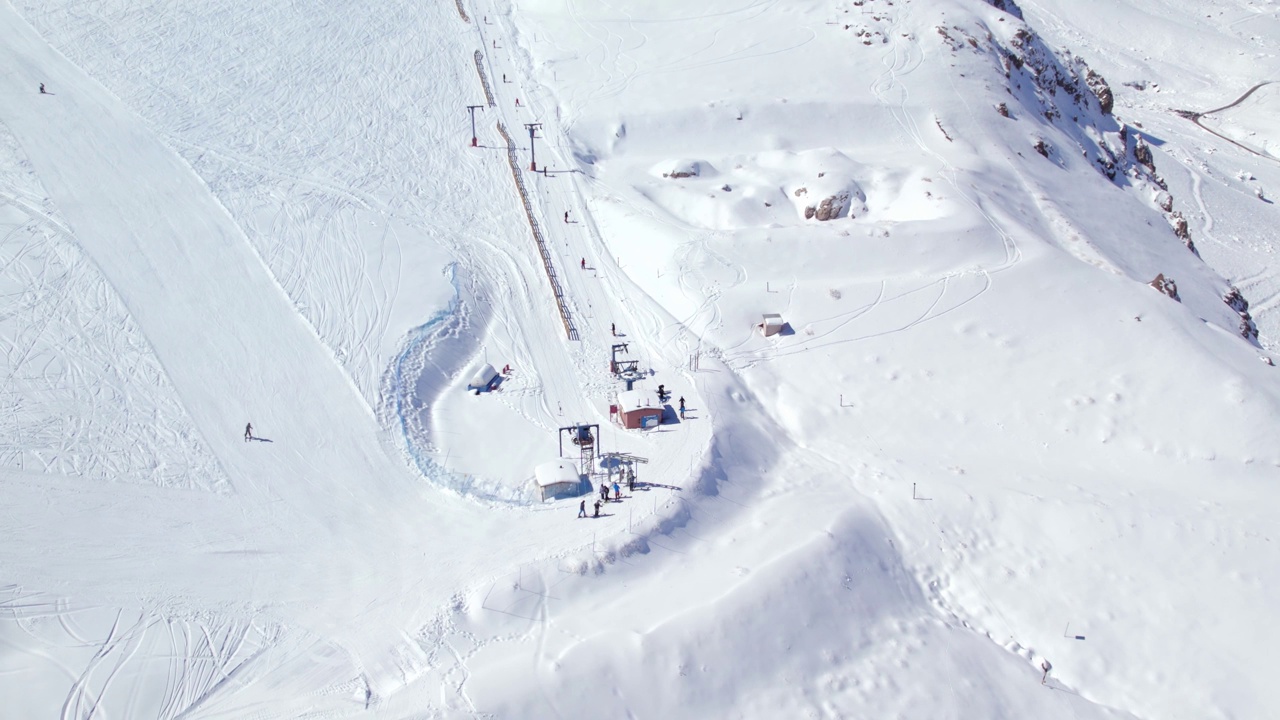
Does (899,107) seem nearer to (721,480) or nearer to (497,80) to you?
(497,80)

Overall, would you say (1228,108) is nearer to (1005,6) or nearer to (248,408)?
(1005,6)

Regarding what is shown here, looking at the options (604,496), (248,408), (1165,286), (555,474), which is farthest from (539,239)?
(1165,286)

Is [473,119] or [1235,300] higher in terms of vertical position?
[473,119]

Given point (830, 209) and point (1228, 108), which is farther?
point (1228, 108)

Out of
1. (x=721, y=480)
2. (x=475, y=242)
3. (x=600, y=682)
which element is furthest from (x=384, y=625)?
(x=475, y=242)

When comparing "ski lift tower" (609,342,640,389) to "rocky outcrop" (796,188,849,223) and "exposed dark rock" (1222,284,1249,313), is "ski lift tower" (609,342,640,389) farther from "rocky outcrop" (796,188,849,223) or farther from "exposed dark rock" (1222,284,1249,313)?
"exposed dark rock" (1222,284,1249,313)

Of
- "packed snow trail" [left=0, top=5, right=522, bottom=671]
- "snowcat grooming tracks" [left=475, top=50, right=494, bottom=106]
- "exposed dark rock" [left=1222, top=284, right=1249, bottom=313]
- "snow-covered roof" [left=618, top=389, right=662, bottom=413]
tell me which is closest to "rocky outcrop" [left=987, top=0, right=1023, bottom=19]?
"exposed dark rock" [left=1222, top=284, right=1249, bottom=313]

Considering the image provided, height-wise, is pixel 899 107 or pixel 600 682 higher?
pixel 899 107
